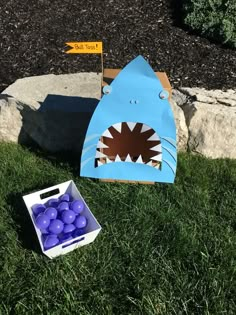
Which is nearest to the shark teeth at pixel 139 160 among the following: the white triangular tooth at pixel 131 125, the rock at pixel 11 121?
the white triangular tooth at pixel 131 125

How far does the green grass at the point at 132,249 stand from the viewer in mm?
2281

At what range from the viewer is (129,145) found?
9.04 feet

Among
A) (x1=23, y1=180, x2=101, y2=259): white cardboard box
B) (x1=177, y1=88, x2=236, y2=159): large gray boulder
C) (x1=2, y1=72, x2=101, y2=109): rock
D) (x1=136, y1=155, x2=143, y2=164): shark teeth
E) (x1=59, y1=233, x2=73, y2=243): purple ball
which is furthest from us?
(x1=2, y1=72, x2=101, y2=109): rock

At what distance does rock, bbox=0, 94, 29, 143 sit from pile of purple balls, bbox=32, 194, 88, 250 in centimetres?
74

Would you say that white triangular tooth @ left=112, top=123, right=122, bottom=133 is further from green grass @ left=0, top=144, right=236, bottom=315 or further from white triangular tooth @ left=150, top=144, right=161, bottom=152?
green grass @ left=0, top=144, right=236, bottom=315

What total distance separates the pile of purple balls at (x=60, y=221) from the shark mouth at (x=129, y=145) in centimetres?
33

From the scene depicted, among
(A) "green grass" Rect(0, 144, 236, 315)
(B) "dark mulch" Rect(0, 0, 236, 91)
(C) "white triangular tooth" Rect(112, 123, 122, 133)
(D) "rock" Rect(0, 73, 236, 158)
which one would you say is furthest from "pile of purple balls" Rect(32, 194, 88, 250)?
(B) "dark mulch" Rect(0, 0, 236, 91)

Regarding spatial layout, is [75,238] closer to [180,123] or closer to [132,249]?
[132,249]

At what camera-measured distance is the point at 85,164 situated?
109 inches

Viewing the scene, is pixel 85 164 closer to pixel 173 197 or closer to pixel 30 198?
pixel 30 198

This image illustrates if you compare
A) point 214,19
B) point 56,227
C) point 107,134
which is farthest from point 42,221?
point 214,19

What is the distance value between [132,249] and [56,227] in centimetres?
48

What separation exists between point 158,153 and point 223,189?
581 mm

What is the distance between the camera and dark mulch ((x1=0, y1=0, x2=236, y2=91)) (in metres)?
3.65
